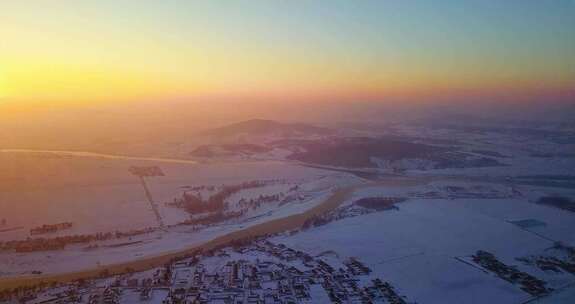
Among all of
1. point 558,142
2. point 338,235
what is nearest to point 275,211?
point 338,235

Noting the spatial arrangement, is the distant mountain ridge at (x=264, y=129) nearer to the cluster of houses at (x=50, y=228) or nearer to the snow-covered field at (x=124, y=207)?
the snow-covered field at (x=124, y=207)

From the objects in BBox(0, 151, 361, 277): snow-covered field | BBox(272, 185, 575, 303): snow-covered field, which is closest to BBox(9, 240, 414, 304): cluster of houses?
BBox(272, 185, 575, 303): snow-covered field

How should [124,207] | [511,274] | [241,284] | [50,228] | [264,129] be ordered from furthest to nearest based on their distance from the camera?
[264,129] → [124,207] → [50,228] → [511,274] → [241,284]

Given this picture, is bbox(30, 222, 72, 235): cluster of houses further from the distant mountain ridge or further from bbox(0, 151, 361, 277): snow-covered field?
the distant mountain ridge

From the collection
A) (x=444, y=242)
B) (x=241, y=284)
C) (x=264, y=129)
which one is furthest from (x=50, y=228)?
(x=264, y=129)

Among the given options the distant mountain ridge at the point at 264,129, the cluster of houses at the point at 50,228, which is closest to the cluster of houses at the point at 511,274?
the cluster of houses at the point at 50,228

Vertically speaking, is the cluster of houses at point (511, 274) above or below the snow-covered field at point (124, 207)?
below

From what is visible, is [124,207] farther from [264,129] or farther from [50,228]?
[264,129]
